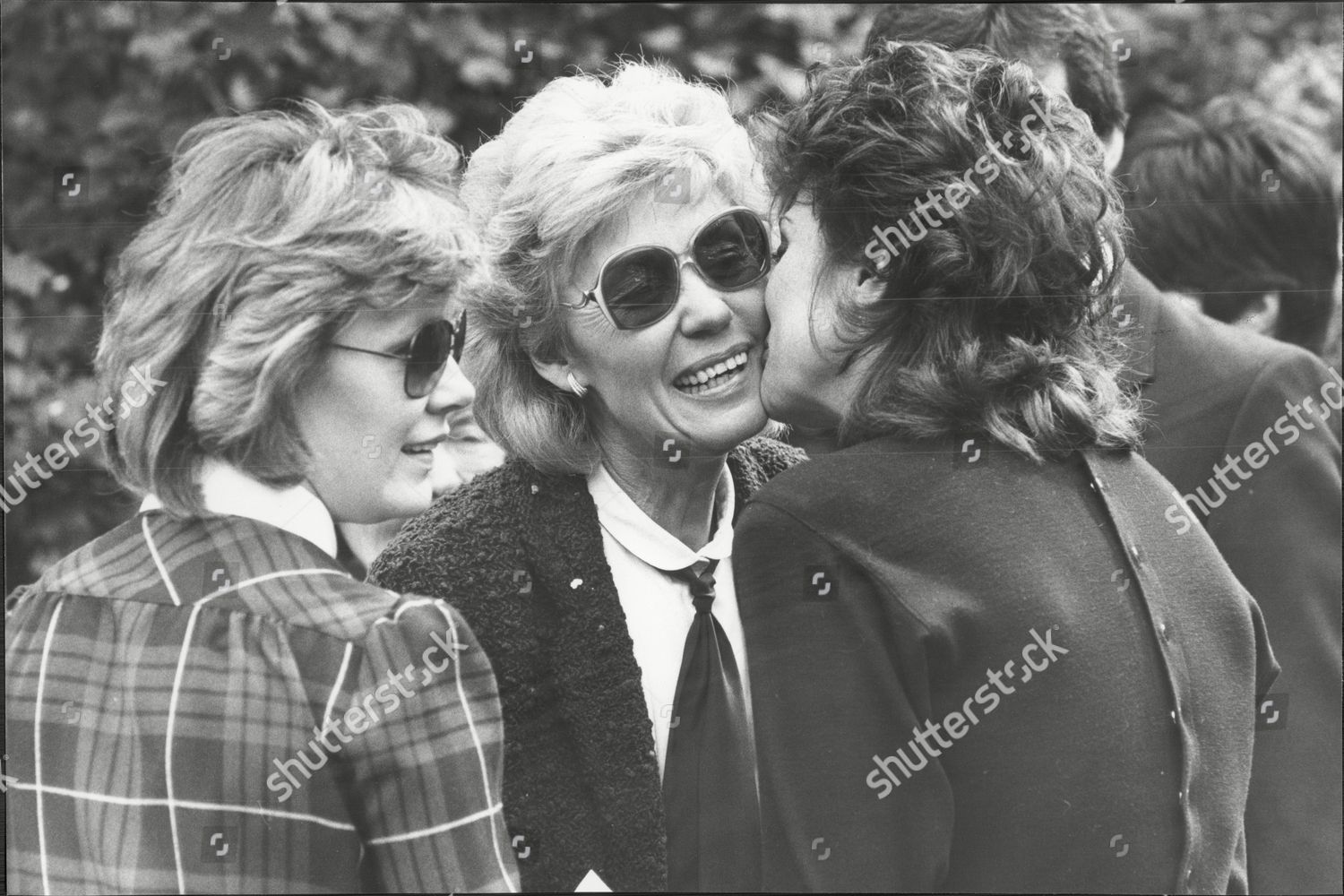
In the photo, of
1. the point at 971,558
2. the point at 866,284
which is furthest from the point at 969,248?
the point at 971,558

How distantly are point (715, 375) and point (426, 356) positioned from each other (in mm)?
477

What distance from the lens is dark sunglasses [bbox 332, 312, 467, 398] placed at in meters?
1.96

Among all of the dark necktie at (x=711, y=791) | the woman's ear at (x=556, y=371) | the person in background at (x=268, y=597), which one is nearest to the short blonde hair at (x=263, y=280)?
the person in background at (x=268, y=597)

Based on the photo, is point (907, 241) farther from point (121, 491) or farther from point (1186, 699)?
point (121, 491)

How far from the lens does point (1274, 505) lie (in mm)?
2367

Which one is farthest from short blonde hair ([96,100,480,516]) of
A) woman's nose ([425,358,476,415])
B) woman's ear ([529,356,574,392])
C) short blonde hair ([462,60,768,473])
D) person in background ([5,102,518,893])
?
woman's ear ([529,356,574,392])

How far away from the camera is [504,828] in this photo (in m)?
1.89

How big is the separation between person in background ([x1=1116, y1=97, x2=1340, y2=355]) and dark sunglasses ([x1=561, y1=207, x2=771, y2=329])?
672mm

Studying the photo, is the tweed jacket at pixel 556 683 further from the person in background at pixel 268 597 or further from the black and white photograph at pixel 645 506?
the person in background at pixel 268 597

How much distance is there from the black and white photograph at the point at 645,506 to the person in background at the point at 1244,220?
0.65ft

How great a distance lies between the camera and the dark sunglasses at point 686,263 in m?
2.21

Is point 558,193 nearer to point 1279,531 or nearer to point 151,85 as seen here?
point 151,85

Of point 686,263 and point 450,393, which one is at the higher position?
point 686,263

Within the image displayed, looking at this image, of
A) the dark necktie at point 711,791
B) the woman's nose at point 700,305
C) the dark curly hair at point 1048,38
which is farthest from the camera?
the dark curly hair at point 1048,38
